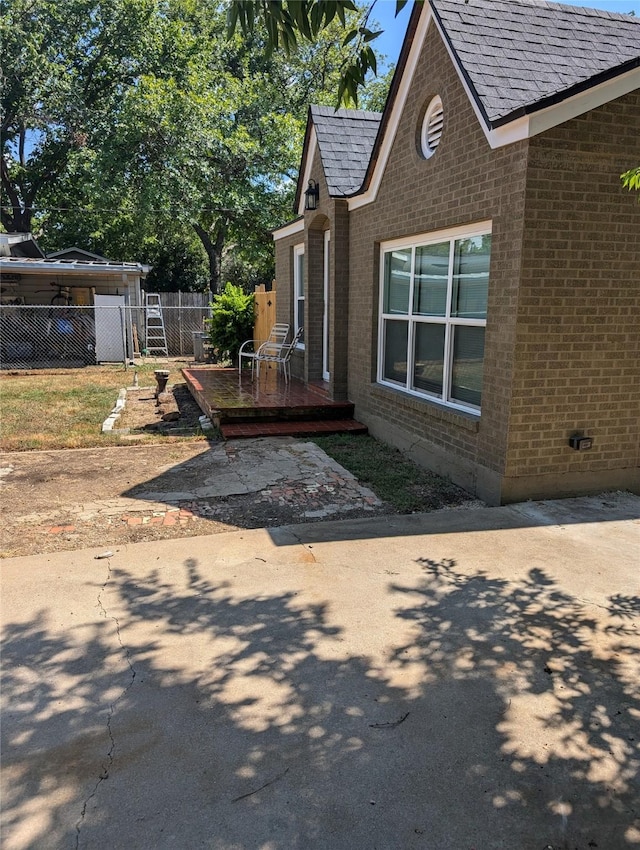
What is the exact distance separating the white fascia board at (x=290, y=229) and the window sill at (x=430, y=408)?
4276mm

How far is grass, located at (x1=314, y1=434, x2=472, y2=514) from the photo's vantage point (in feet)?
19.0

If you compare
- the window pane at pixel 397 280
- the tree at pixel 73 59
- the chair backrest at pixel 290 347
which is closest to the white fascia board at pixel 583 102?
the window pane at pixel 397 280

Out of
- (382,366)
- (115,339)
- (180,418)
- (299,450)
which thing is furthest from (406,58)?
(115,339)

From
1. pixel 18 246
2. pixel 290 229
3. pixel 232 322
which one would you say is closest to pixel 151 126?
pixel 18 246

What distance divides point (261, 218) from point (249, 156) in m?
2.04

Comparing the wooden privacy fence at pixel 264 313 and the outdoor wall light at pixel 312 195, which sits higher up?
the outdoor wall light at pixel 312 195

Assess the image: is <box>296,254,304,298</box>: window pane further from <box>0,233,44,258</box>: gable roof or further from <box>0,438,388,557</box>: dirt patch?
<box>0,233,44,258</box>: gable roof

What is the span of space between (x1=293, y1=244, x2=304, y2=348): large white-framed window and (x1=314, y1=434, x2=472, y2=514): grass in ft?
14.0

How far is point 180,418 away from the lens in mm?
9820

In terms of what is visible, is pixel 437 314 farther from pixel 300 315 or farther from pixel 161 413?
pixel 300 315

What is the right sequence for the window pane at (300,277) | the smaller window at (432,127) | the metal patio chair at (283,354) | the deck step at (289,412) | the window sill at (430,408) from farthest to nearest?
Result: the window pane at (300,277)
the metal patio chair at (283,354)
the deck step at (289,412)
the smaller window at (432,127)
the window sill at (430,408)

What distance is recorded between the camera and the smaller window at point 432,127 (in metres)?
6.44

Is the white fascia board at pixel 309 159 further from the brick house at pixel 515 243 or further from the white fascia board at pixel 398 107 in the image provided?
the brick house at pixel 515 243

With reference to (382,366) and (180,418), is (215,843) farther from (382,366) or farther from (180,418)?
(180,418)
